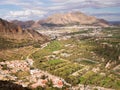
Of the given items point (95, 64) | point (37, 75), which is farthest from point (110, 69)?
point (37, 75)

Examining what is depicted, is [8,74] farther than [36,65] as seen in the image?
No

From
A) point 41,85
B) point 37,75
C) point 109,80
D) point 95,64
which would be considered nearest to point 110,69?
point 95,64

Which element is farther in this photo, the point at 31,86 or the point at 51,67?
the point at 51,67

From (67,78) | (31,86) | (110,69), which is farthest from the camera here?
(110,69)

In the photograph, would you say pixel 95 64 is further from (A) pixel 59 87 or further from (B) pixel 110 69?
(A) pixel 59 87

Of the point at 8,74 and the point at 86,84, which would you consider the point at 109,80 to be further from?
the point at 8,74

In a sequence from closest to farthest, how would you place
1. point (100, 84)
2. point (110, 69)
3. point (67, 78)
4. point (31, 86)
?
point (31, 86)
point (100, 84)
point (67, 78)
point (110, 69)

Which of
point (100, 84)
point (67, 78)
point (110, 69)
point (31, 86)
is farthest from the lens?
point (110, 69)

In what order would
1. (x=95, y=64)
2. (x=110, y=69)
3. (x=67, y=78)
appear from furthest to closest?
(x=95, y=64)
(x=110, y=69)
(x=67, y=78)
